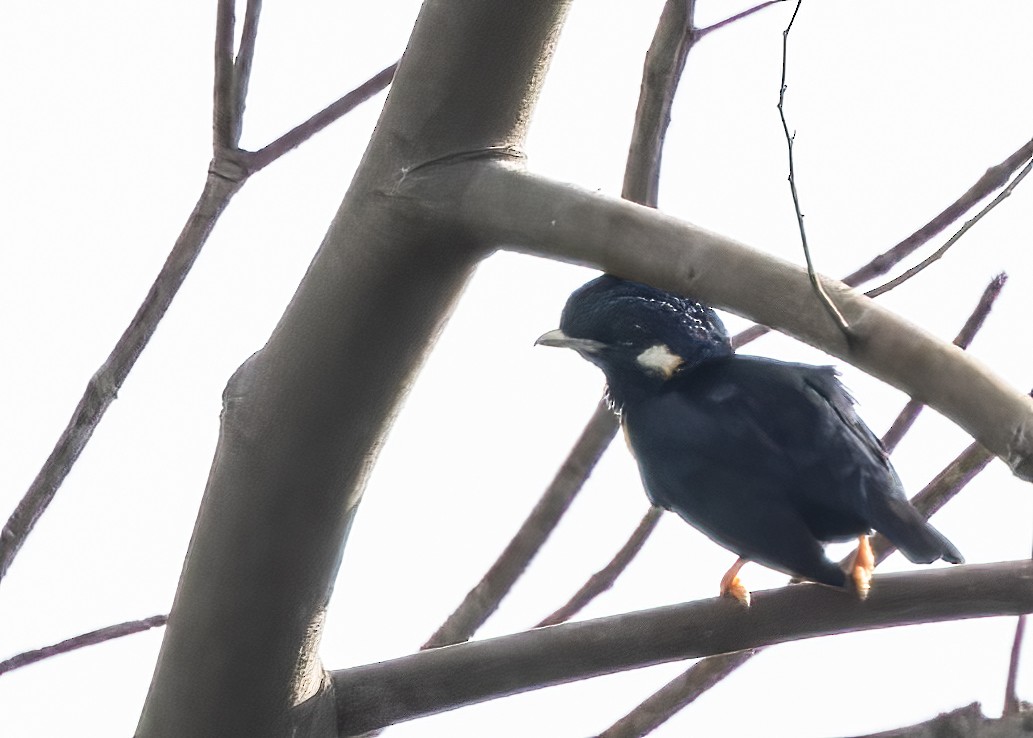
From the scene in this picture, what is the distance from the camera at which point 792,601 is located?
4.85ft

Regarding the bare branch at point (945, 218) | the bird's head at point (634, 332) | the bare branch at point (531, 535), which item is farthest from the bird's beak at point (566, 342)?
the bare branch at point (945, 218)

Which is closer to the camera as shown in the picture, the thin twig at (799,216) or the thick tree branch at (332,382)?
the thin twig at (799,216)

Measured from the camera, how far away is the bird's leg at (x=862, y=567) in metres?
1.45

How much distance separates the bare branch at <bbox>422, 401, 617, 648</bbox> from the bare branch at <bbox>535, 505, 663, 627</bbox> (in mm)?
114

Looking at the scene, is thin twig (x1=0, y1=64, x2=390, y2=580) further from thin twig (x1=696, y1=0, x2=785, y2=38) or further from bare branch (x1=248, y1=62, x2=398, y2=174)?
thin twig (x1=696, y1=0, x2=785, y2=38)

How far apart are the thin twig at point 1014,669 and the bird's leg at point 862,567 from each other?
0.21 meters

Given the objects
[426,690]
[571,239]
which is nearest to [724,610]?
[426,690]

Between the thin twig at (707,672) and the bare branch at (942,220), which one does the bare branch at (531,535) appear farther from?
the bare branch at (942,220)

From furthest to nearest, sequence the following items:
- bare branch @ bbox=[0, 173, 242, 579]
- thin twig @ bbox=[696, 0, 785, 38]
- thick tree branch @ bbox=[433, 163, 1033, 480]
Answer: thin twig @ bbox=[696, 0, 785, 38] < bare branch @ bbox=[0, 173, 242, 579] < thick tree branch @ bbox=[433, 163, 1033, 480]

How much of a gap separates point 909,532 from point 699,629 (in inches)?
14.5

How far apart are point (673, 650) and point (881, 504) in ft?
1.34

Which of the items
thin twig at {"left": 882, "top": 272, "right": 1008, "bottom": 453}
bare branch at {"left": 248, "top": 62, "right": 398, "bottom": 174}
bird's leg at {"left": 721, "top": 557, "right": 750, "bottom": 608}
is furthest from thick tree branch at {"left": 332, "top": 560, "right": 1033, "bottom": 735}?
bare branch at {"left": 248, "top": 62, "right": 398, "bottom": 174}

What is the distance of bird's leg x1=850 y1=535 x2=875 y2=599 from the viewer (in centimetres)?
145

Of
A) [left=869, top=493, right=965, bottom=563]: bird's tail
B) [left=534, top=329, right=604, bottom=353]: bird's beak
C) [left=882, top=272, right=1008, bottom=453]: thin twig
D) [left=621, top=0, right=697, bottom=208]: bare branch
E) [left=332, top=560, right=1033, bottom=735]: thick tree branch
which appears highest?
[left=621, top=0, right=697, bottom=208]: bare branch
